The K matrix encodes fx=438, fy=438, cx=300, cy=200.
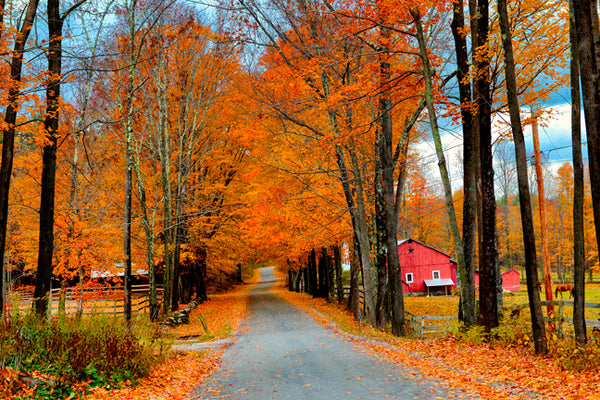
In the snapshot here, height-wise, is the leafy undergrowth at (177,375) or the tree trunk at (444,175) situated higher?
the tree trunk at (444,175)

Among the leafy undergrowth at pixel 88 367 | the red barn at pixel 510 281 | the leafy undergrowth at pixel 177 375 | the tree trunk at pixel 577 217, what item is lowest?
the red barn at pixel 510 281

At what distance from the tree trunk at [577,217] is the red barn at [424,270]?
1307 inches

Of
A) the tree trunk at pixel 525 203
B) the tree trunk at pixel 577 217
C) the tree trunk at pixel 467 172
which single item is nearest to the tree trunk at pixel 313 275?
the tree trunk at pixel 467 172

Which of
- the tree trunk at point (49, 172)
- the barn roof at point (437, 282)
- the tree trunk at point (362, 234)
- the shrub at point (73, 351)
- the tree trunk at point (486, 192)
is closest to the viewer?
the shrub at point (73, 351)

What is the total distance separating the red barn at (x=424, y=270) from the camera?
41.3 metres

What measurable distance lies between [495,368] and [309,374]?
3.43m

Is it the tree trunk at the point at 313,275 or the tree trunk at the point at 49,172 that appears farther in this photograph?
the tree trunk at the point at 313,275

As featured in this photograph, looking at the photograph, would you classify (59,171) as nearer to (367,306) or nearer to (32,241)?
(32,241)

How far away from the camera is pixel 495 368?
7965mm

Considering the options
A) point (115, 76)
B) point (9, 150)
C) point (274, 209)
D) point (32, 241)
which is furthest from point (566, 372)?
point (32, 241)

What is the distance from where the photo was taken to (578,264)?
8141mm

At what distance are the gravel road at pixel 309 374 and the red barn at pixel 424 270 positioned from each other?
1119 inches

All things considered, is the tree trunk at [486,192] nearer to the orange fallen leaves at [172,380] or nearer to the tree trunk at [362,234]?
the tree trunk at [362,234]

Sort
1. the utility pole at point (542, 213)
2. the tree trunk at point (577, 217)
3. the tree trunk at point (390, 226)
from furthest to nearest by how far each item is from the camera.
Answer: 1. the tree trunk at point (390, 226)
2. the utility pole at point (542, 213)
3. the tree trunk at point (577, 217)
